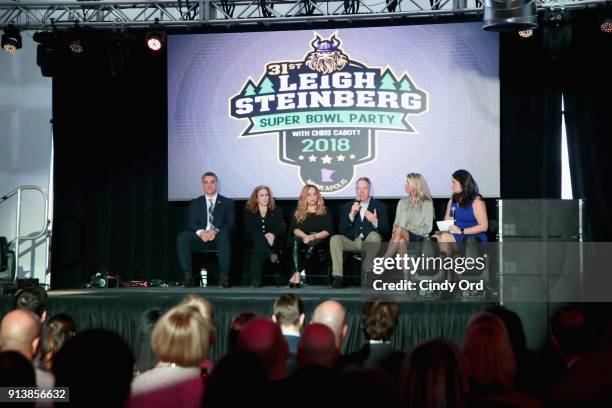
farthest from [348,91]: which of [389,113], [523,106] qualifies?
[523,106]

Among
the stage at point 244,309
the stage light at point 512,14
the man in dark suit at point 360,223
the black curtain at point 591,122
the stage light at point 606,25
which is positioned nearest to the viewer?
the stage at point 244,309

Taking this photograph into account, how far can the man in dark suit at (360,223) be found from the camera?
7535 millimetres

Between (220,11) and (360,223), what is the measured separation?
2586 millimetres

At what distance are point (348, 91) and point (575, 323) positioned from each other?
5.71 meters

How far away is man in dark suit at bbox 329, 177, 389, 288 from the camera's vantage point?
297 inches

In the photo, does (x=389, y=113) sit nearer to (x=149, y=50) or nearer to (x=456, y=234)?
(x=456, y=234)

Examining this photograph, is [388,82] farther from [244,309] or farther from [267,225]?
[244,309]

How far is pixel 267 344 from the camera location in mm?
2492

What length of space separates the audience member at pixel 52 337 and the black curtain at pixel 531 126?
18.8 ft

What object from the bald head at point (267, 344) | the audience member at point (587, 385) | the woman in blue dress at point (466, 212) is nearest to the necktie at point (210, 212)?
the woman in blue dress at point (466, 212)

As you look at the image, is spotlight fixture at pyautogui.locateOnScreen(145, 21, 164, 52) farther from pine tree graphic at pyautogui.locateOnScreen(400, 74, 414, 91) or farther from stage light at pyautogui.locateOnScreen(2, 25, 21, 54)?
pine tree graphic at pyautogui.locateOnScreen(400, 74, 414, 91)

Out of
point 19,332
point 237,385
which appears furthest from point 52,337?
point 237,385

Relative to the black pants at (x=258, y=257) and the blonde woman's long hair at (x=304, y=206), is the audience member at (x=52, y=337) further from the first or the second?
the blonde woman's long hair at (x=304, y=206)

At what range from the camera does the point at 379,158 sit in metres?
8.41
